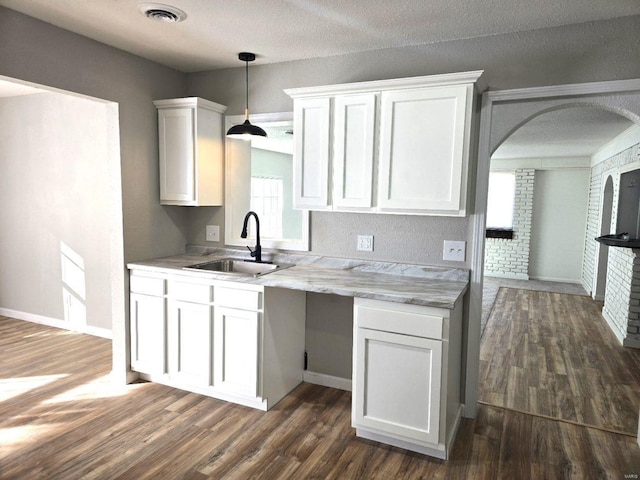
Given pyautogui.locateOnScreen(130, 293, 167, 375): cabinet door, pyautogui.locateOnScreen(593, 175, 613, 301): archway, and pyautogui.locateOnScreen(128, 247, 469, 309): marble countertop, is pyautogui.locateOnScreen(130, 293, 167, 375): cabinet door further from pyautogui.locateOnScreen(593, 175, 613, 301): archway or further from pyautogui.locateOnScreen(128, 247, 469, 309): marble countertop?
pyautogui.locateOnScreen(593, 175, 613, 301): archway

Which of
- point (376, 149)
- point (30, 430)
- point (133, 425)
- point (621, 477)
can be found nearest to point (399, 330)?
point (376, 149)

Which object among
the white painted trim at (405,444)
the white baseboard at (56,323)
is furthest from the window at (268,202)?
the white painted trim at (405,444)

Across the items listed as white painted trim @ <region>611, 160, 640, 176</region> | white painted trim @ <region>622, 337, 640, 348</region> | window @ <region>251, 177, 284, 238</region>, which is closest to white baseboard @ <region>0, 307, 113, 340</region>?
window @ <region>251, 177, 284, 238</region>

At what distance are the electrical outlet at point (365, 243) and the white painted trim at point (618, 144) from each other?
343 cm

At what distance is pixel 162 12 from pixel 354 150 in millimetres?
1289

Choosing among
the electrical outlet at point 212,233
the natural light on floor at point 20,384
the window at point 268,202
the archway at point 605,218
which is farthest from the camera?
the window at point 268,202

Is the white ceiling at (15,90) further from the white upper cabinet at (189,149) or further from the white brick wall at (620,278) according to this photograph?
the white brick wall at (620,278)

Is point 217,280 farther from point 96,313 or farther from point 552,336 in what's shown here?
point 552,336

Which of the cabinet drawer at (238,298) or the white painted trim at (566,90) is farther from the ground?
the white painted trim at (566,90)

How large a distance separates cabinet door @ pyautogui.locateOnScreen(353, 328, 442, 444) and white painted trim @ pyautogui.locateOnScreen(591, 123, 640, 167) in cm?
388

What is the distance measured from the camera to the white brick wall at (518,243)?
25.9 ft

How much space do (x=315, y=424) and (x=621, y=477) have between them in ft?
5.22

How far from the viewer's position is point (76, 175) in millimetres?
4094

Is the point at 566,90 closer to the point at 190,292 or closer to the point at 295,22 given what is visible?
the point at 295,22
